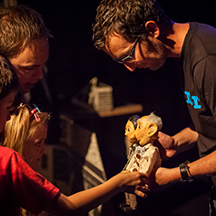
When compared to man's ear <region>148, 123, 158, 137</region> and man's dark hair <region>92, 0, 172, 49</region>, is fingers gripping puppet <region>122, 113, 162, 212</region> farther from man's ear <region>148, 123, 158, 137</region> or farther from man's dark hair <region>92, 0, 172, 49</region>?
man's dark hair <region>92, 0, 172, 49</region>

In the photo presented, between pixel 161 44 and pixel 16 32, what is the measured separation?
890mm

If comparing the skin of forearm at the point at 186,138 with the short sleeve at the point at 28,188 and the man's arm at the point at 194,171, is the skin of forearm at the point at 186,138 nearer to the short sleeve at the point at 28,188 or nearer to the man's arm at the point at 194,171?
the man's arm at the point at 194,171

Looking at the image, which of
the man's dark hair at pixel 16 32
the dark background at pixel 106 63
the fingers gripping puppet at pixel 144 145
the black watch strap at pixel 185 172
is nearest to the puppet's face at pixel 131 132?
the fingers gripping puppet at pixel 144 145

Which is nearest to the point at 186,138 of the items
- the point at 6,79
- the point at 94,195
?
the point at 94,195

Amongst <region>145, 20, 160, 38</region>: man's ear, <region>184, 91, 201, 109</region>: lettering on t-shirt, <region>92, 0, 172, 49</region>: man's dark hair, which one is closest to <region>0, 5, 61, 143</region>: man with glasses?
<region>92, 0, 172, 49</region>: man's dark hair

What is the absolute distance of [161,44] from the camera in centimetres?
156

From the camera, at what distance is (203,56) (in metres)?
1.39

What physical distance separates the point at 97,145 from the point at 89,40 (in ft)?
3.66

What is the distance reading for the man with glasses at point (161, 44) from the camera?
57.8 inches

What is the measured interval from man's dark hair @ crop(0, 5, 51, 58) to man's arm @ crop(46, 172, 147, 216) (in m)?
0.96

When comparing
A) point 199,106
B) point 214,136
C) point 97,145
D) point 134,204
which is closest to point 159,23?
point 199,106

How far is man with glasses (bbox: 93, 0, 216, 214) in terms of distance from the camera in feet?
4.82

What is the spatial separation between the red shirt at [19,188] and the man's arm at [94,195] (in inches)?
2.3

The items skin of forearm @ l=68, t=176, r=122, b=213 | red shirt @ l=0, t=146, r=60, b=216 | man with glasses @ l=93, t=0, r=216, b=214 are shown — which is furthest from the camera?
man with glasses @ l=93, t=0, r=216, b=214
